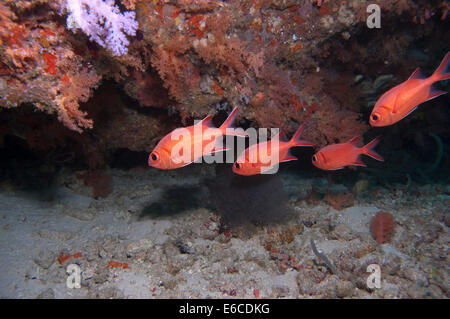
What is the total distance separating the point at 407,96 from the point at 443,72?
0.57 metres

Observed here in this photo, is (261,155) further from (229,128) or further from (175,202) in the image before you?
(175,202)

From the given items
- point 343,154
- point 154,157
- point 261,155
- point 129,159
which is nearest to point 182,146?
point 154,157

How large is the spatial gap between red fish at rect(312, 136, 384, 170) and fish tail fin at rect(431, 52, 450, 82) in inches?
36.3

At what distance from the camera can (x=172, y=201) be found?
18.1 ft

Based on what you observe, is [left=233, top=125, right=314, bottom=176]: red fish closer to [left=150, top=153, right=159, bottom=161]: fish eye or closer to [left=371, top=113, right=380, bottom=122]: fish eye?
[left=371, top=113, right=380, bottom=122]: fish eye

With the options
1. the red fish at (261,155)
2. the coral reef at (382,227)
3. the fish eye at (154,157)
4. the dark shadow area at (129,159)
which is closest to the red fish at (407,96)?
the red fish at (261,155)

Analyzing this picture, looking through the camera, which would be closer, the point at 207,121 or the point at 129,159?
the point at 207,121

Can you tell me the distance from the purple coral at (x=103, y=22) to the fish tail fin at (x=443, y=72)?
3.49 metres

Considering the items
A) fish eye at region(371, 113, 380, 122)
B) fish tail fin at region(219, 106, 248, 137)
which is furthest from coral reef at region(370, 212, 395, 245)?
fish tail fin at region(219, 106, 248, 137)

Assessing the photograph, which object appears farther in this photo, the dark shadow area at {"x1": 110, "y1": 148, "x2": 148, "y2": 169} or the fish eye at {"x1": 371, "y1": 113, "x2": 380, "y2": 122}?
the dark shadow area at {"x1": 110, "y1": 148, "x2": 148, "y2": 169}

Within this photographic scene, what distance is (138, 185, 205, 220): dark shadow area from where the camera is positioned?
5.11 m

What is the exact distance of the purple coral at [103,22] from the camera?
9.05 ft

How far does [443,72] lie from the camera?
2.91 metres
